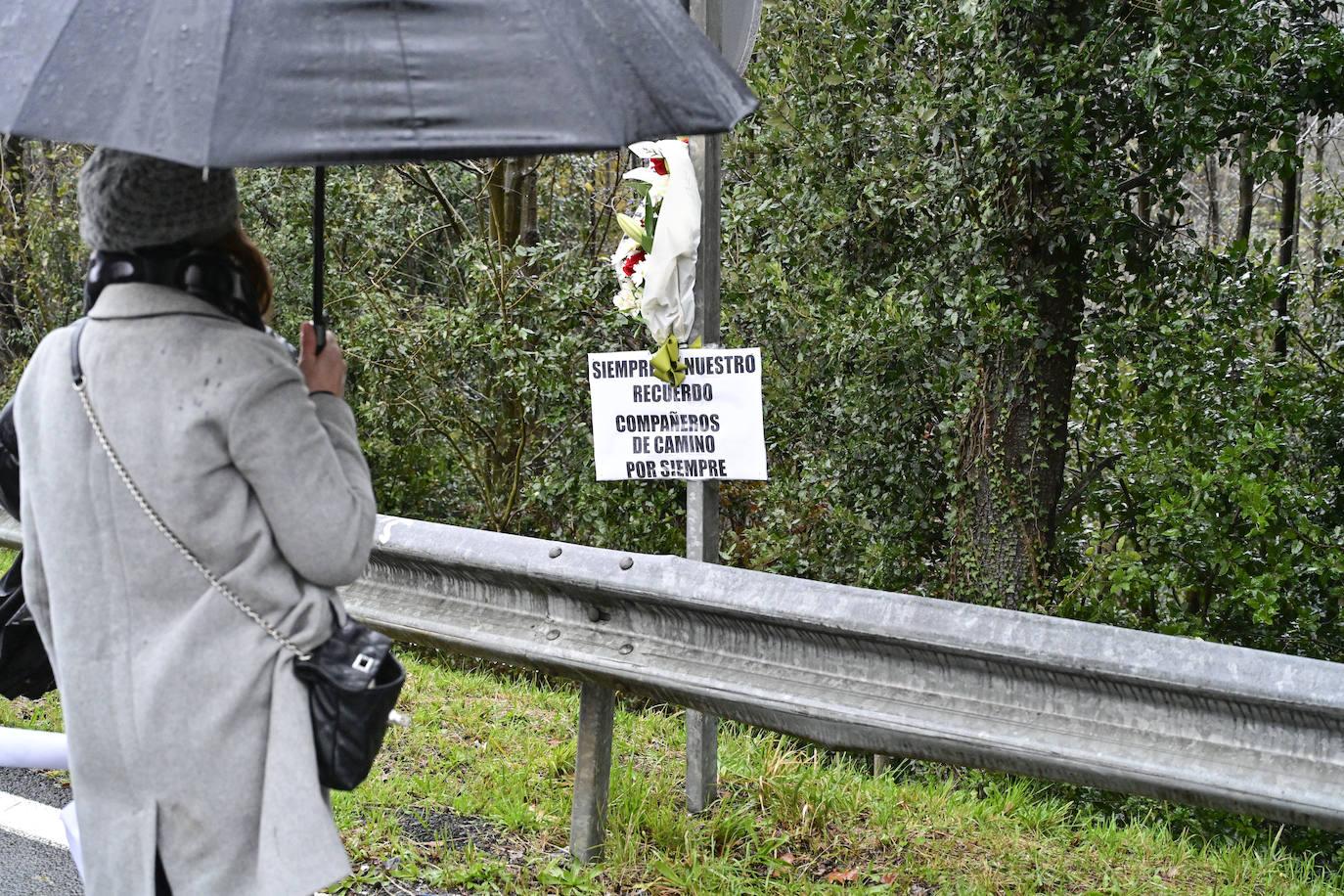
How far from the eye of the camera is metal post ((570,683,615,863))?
3883mm

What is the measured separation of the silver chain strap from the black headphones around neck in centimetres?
19

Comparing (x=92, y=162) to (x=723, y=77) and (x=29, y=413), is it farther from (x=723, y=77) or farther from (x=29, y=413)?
(x=723, y=77)

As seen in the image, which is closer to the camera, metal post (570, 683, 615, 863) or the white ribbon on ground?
the white ribbon on ground

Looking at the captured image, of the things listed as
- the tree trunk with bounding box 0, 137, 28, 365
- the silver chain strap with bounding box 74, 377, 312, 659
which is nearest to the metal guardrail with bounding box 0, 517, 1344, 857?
the silver chain strap with bounding box 74, 377, 312, 659

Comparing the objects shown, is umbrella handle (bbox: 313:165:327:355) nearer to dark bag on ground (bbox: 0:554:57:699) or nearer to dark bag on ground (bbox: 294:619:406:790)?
dark bag on ground (bbox: 294:619:406:790)

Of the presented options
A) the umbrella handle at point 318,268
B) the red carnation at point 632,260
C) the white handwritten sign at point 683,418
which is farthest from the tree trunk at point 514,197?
the umbrella handle at point 318,268

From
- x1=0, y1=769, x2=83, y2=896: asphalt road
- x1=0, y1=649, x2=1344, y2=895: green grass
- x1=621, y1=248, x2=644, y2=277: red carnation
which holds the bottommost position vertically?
x1=0, y1=769, x2=83, y2=896: asphalt road

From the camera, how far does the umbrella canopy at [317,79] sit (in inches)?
77.2

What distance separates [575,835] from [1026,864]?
50.7 inches

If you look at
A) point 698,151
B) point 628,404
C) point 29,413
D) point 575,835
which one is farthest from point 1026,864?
point 29,413

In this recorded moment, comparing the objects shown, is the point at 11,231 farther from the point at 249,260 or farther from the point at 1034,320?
the point at 249,260

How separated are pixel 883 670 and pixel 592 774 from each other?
0.99 metres

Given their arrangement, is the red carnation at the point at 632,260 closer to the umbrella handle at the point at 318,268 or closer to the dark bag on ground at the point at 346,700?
the umbrella handle at the point at 318,268

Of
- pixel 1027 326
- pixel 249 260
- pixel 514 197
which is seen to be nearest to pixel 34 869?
pixel 249 260
